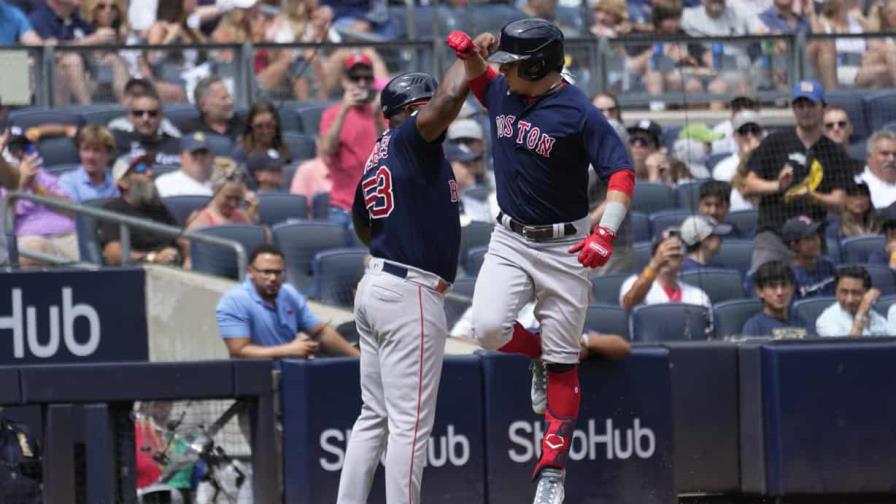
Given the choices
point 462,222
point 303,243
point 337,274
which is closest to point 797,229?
point 462,222

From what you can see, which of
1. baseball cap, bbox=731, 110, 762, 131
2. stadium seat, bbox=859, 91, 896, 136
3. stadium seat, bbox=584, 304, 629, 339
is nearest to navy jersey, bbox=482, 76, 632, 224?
stadium seat, bbox=584, 304, 629, 339

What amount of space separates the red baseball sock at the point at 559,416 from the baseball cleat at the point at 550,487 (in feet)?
0.08

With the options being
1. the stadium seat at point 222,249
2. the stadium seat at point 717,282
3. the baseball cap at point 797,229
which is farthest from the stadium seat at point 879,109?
the stadium seat at point 222,249

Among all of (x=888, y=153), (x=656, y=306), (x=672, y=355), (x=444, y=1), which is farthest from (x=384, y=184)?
(x=444, y=1)

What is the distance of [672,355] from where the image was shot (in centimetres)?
709

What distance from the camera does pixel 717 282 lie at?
9680 millimetres

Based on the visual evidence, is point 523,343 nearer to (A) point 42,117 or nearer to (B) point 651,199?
(B) point 651,199

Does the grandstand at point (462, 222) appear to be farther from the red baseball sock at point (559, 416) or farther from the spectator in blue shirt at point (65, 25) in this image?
the red baseball sock at point (559, 416)

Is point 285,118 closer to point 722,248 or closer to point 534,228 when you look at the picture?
point 722,248

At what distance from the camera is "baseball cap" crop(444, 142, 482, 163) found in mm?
10852

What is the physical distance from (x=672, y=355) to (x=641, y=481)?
61 centimetres

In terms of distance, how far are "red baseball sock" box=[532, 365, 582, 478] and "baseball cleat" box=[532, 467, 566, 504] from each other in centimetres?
2

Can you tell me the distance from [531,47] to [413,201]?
71 centimetres

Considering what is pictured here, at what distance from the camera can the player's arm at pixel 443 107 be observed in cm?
556
